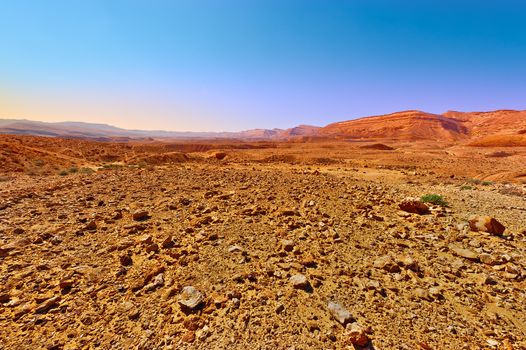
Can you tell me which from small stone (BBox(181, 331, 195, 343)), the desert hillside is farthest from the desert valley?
the desert hillside

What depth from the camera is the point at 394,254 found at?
4.32 m

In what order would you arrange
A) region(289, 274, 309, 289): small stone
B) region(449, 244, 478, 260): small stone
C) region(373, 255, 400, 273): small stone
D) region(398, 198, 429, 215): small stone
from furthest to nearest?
region(398, 198, 429, 215): small stone → region(449, 244, 478, 260): small stone → region(373, 255, 400, 273): small stone → region(289, 274, 309, 289): small stone

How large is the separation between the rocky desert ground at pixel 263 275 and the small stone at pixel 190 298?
20mm

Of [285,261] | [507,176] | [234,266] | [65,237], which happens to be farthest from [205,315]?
[507,176]

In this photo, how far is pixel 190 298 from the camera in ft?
10.7

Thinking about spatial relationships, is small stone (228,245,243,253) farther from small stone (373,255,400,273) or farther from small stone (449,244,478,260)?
small stone (449,244,478,260)

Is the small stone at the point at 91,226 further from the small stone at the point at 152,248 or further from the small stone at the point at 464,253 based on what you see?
the small stone at the point at 464,253

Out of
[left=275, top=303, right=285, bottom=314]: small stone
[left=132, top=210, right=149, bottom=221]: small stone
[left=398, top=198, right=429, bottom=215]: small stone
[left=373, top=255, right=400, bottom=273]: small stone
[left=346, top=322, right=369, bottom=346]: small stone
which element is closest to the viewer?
[left=346, top=322, right=369, bottom=346]: small stone

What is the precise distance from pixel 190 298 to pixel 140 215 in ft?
10.6

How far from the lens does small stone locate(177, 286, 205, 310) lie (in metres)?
3.15

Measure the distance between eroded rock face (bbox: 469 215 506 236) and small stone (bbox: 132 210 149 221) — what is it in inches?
260

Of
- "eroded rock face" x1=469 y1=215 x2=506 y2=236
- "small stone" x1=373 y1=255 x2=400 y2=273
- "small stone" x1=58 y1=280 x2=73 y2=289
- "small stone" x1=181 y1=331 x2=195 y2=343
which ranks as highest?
"eroded rock face" x1=469 y1=215 x2=506 y2=236

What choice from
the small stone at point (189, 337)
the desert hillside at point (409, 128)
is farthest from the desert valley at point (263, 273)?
the desert hillside at point (409, 128)

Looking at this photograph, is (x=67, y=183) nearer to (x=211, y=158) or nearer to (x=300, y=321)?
(x=300, y=321)
